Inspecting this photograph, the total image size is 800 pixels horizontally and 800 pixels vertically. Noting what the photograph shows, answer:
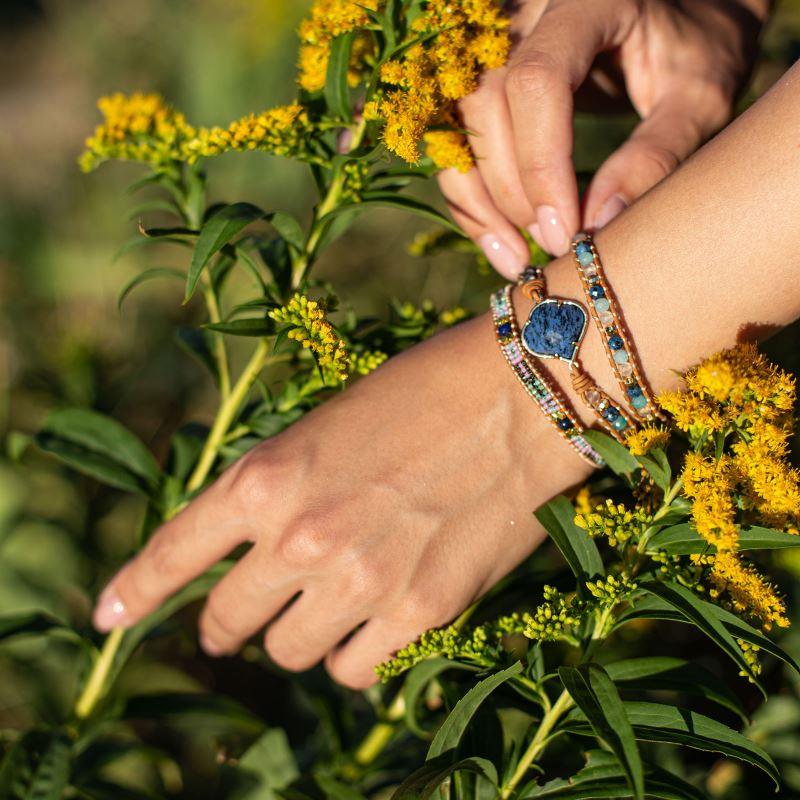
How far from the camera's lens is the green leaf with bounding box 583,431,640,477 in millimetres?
1195

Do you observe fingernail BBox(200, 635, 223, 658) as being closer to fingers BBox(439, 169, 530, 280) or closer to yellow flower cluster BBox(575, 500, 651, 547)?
yellow flower cluster BBox(575, 500, 651, 547)

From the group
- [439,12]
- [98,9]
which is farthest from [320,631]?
[98,9]

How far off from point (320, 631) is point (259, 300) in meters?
0.65

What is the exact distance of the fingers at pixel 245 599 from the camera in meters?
1.37

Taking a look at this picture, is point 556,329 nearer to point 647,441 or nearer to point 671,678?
point 647,441

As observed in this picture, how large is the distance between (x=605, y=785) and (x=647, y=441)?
535 millimetres

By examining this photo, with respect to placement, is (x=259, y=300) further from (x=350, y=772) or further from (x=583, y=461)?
(x=350, y=772)

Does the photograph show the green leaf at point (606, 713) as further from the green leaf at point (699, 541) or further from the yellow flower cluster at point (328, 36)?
the yellow flower cluster at point (328, 36)

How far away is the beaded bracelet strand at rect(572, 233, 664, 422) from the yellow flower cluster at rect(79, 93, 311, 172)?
571 mm

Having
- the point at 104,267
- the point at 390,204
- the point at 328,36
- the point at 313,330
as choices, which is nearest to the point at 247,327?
the point at 313,330

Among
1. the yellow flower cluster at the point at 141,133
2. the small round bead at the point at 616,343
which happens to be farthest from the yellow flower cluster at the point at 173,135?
the small round bead at the point at 616,343

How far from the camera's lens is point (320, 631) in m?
1.40

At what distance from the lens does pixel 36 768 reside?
59.1 inches

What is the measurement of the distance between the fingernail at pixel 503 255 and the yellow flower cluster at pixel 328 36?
16.3 inches
